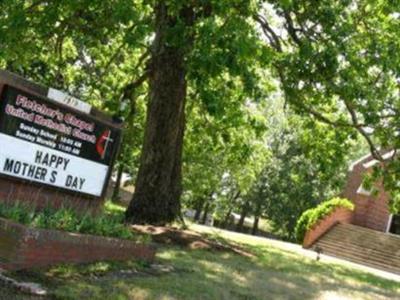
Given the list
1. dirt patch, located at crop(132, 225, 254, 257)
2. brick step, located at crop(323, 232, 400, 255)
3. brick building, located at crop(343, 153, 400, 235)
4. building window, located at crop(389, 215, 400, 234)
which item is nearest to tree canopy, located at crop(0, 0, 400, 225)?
dirt patch, located at crop(132, 225, 254, 257)

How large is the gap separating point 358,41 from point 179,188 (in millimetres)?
6467

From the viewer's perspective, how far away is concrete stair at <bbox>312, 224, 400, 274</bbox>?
30.3 meters

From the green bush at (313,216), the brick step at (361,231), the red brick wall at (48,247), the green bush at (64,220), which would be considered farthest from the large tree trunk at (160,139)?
the brick step at (361,231)

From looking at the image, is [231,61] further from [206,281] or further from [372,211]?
[372,211]

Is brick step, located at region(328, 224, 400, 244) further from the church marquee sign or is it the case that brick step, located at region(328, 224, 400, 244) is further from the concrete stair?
the church marquee sign

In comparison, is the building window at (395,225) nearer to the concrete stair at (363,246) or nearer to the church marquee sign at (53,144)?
the concrete stair at (363,246)

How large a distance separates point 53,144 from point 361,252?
23.7 metres

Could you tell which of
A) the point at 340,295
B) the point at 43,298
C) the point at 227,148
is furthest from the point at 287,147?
the point at 43,298

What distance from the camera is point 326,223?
111ft

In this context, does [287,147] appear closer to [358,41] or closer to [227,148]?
[227,148]

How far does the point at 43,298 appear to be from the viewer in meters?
7.61

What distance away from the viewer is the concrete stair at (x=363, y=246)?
99.3 feet

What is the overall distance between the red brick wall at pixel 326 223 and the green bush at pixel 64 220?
72.2ft

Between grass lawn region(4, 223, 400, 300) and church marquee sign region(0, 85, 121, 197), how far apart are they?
5.27 ft
